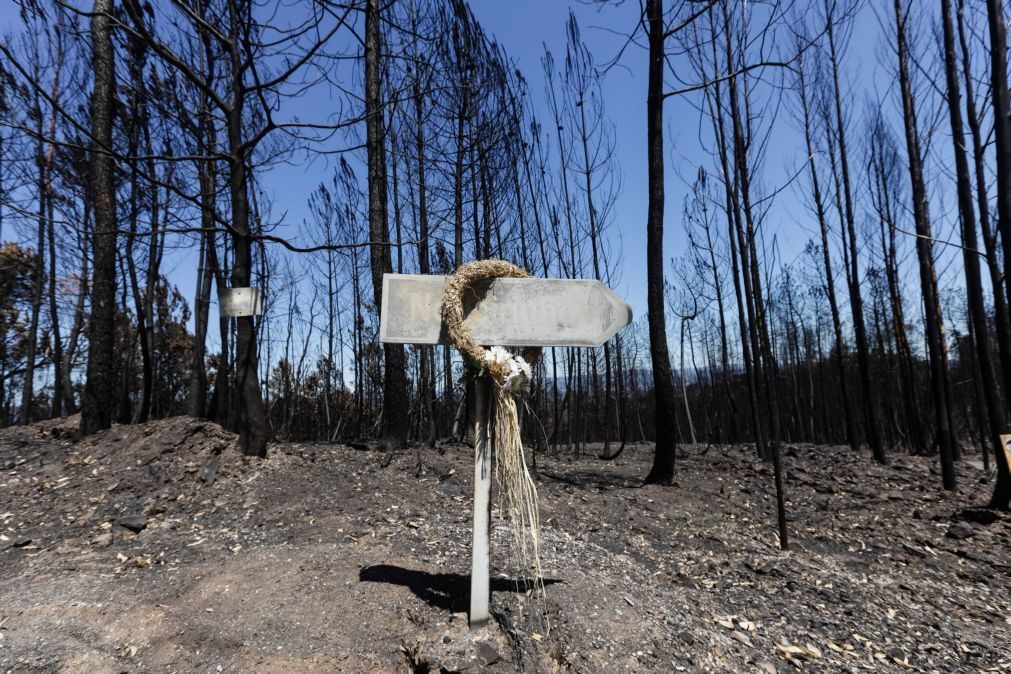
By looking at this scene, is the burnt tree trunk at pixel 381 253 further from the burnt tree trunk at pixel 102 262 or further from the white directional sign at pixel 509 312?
the white directional sign at pixel 509 312

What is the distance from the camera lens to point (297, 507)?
4.77 meters

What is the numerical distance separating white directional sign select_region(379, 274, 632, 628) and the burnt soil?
45 cm

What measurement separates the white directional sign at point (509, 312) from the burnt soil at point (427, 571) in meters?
1.35

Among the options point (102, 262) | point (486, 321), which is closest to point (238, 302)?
point (102, 262)

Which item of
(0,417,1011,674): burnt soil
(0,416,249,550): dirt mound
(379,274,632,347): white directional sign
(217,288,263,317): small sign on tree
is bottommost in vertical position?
(0,417,1011,674): burnt soil

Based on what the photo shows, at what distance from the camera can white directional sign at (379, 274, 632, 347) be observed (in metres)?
2.73

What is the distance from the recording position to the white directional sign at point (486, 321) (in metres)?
2.72

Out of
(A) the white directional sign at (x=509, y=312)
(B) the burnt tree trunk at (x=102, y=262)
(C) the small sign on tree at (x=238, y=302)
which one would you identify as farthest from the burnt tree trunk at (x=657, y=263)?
(B) the burnt tree trunk at (x=102, y=262)

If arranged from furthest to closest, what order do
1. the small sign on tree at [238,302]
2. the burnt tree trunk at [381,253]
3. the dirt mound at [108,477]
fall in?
the burnt tree trunk at [381,253] < the small sign on tree at [238,302] < the dirt mound at [108,477]

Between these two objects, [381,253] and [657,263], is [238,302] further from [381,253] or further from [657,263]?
[657,263]

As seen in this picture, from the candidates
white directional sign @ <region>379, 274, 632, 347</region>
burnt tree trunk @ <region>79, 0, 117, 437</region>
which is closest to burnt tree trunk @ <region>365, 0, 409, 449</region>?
burnt tree trunk @ <region>79, 0, 117, 437</region>

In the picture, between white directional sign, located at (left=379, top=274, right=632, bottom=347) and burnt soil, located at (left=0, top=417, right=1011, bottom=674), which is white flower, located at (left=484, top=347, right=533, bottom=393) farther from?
burnt soil, located at (left=0, top=417, right=1011, bottom=674)

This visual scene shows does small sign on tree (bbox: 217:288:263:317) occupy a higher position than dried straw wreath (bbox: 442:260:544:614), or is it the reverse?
small sign on tree (bbox: 217:288:263:317)

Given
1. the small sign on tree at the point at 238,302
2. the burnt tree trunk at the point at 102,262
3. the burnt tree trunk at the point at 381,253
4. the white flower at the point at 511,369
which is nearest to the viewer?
the white flower at the point at 511,369
